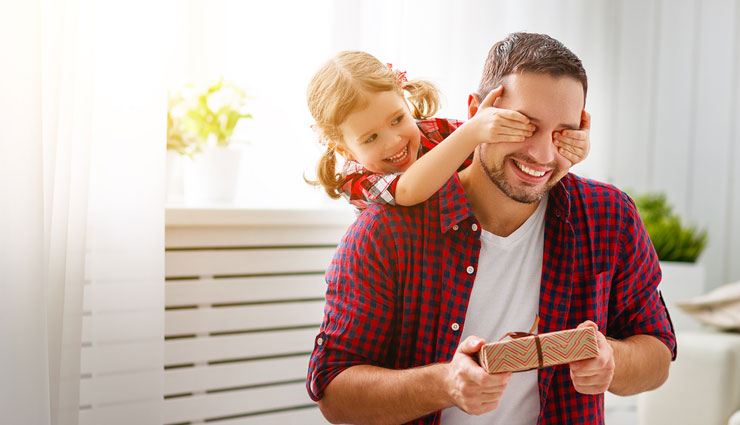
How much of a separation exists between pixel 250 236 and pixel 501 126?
0.96 m

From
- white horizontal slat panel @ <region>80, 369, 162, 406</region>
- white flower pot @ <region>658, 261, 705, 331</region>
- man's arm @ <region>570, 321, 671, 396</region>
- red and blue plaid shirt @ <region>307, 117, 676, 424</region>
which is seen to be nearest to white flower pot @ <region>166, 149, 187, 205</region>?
white horizontal slat panel @ <region>80, 369, 162, 406</region>

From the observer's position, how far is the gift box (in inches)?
36.8

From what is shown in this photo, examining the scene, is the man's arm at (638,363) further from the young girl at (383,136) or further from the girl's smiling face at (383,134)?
the girl's smiling face at (383,134)

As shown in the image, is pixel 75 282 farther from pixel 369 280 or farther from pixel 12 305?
pixel 369 280

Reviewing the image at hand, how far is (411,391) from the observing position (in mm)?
1098

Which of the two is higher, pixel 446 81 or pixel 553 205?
pixel 446 81

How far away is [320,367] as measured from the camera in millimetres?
1192

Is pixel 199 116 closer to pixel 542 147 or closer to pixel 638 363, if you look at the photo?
pixel 542 147

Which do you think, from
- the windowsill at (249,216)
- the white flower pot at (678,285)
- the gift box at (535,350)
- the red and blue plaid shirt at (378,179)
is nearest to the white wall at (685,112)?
the white flower pot at (678,285)

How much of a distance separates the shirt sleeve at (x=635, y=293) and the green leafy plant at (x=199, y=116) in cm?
116

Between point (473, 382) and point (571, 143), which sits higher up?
point (571, 143)

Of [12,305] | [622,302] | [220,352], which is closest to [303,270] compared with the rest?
[220,352]

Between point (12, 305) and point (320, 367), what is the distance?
2.06ft

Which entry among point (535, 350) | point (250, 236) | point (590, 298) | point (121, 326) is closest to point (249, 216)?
point (250, 236)
